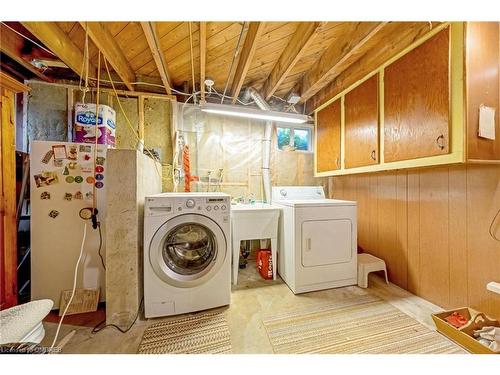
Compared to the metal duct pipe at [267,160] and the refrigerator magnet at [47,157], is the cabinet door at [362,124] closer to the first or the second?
the metal duct pipe at [267,160]

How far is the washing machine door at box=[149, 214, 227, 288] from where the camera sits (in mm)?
1713

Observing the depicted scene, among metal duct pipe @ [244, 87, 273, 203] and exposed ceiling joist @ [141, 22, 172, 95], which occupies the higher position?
exposed ceiling joist @ [141, 22, 172, 95]

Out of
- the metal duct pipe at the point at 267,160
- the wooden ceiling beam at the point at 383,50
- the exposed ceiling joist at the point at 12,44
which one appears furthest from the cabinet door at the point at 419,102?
the exposed ceiling joist at the point at 12,44

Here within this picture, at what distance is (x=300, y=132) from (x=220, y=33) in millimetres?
2009

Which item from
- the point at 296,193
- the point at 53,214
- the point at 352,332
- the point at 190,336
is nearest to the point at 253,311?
the point at 190,336

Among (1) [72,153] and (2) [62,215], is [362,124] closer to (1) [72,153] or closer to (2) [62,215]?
(1) [72,153]

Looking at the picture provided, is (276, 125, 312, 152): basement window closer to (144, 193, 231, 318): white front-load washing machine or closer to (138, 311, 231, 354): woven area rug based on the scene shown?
(144, 193, 231, 318): white front-load washing machine

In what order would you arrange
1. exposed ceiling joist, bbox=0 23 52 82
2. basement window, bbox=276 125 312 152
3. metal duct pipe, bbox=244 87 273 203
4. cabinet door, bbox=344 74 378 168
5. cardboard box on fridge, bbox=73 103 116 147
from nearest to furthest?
exposed ceiling joist, bbox=0 23 52 82 → cabinet door, bbox=344 74 378 168 → cardboard box on fridge, bbox=73 103 116 147 → metal duct pipe, bbox=244 87 273 203 → basement window, bbox=276 125 312 152

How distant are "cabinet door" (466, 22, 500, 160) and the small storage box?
115cm

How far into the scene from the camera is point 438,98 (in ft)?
4.92

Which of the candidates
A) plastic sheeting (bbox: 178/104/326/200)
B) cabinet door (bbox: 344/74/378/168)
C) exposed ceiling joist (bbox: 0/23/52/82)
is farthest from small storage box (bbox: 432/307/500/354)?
exposed ceiling joist (bbox: 0/23/52/82)

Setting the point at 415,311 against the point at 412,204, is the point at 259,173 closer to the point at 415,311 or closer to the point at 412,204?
the point at 412,204

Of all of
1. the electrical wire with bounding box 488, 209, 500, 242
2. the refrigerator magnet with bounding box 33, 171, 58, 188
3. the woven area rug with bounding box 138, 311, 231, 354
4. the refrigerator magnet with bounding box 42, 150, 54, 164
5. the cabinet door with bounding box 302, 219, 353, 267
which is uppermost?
the refrigerator magnet with bounding box 42, 150, 54, 164

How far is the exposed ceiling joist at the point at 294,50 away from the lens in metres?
1.62
